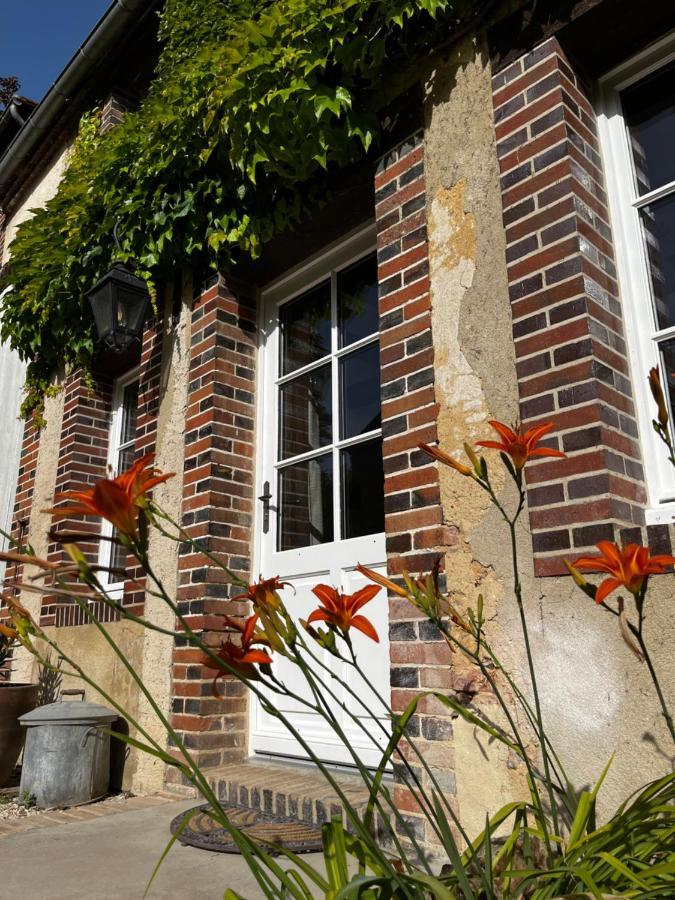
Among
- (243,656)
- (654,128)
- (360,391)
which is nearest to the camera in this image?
(243,656)

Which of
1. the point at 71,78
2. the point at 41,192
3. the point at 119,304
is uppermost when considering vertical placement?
the point at 71,78

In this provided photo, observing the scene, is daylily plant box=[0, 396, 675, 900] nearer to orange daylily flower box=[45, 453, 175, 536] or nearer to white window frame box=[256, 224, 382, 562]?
orange daylily flower box=[45, 453, 175, 536]

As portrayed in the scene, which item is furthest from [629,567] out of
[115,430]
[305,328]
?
[115,430]

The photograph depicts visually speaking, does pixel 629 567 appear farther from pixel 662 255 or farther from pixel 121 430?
pixel 121 430

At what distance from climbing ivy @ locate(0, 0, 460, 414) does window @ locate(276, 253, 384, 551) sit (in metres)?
0.49

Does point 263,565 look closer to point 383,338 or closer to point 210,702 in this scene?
point 210,702

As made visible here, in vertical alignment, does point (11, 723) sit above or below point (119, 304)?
below

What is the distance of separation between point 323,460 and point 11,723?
103 inches

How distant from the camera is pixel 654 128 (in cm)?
268

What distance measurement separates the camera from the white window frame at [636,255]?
2416 mm

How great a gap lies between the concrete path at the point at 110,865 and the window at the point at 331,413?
1487mm

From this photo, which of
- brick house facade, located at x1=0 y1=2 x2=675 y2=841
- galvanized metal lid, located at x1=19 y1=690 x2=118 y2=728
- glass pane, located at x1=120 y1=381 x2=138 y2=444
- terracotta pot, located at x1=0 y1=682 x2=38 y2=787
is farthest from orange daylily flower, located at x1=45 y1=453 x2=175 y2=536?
glass pane, located at x1=120 y1=381 x2=138 y2=444

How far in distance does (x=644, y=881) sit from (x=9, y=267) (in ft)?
19.9

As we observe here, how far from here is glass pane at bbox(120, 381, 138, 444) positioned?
5676 mm
